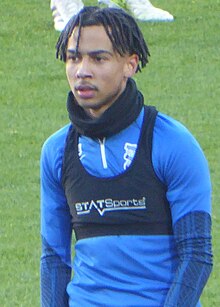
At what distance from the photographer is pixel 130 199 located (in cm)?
339

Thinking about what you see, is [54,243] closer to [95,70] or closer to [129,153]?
[129,153]

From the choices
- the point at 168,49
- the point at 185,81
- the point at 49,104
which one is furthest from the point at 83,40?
the point at 168,49

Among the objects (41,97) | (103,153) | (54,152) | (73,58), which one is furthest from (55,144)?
(41,97)

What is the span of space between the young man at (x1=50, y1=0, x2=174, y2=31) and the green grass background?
10cm

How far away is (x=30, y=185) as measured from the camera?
8180 millimetres

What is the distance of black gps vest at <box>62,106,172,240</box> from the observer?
11.1ft

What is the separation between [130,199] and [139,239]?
0.38 ft

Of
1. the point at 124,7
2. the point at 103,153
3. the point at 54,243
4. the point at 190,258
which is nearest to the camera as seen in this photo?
the point at 190,258

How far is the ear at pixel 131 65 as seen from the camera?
3451 millimetres

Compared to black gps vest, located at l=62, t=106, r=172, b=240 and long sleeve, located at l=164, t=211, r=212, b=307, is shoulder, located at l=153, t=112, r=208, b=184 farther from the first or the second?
long sleeve, located at l=164, t=211, r=212, b=307

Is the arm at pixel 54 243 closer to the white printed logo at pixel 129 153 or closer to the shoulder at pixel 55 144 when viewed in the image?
the shoulder at pixel 55 144

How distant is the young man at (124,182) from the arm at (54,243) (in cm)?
7

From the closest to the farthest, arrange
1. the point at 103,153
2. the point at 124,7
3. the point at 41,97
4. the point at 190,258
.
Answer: the point at 190,258 < the point at 103,153 < the point at 41,97 < the point at 124,7

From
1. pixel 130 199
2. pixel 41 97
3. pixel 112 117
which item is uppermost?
pixel 112 117
